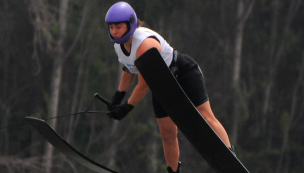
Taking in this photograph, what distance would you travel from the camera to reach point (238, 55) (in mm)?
14297

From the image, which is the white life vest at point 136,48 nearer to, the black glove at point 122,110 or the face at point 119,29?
the face at point 119,29

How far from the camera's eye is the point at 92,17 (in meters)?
12.2

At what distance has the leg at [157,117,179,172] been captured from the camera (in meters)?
3.02

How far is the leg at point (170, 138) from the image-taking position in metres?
3.02

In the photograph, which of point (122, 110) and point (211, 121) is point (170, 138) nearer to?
point (211, 121)

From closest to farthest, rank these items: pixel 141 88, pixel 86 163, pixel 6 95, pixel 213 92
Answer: pixel 141 88 < pixel 86 163 < pixel 6 95 < pixel 213 92

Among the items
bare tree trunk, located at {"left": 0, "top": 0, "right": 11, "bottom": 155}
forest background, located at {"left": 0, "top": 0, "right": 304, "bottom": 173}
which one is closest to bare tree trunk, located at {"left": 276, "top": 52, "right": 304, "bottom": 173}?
forest background, located at {"left": 0, "top": 0, "right": 304, "bottom": 173}

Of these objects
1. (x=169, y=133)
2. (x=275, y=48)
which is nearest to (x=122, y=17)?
(x=169, y=133)

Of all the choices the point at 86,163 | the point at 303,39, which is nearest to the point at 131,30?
the point at 86,163

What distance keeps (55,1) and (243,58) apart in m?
5.73

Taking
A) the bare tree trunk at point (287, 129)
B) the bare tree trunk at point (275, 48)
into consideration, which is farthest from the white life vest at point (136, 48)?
the bare tree trunk at point (275, 48)

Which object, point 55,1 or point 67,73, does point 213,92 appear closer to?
point 67,73

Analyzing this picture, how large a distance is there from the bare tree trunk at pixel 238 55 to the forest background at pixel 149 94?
1.1 inches

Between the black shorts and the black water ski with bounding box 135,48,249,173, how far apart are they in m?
0.24
